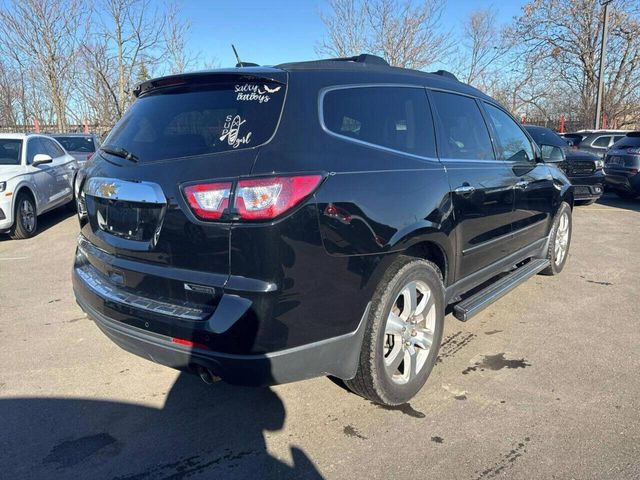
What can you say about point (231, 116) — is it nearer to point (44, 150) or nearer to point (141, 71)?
point (44, 150)

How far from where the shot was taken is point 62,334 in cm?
404

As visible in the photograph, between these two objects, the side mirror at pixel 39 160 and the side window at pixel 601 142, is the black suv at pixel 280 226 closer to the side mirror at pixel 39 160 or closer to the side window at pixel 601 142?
the side mirror at pixel 39 160

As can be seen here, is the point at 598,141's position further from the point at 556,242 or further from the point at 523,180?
the point at 523,180

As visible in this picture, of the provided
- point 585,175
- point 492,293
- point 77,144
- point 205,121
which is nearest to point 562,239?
point 492,293

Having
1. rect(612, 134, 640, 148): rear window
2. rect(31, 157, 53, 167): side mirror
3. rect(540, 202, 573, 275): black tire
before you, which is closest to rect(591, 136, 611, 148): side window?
rect(612, 134, 640, 148): rear window

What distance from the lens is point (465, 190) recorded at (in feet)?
10.9

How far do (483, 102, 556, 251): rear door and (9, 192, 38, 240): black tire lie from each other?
279 inches

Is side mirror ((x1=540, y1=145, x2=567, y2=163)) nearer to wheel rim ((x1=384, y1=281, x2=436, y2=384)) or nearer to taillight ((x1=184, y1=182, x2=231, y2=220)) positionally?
wheel rim ((x1=384, y1=281, x2=436, y2=384))

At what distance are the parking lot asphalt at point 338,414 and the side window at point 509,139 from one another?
57.1 inches

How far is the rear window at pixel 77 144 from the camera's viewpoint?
12.5 m

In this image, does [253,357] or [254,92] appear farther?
[254,92]

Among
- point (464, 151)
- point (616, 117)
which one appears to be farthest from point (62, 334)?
point (616, 117)

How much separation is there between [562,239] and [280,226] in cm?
459

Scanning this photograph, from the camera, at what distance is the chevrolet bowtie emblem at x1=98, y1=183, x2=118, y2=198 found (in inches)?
102
